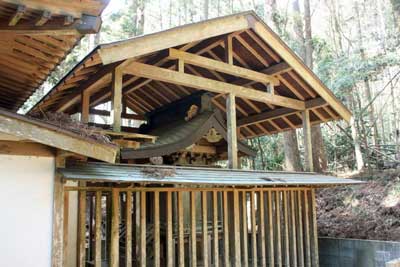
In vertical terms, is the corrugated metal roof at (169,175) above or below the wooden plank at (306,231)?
above

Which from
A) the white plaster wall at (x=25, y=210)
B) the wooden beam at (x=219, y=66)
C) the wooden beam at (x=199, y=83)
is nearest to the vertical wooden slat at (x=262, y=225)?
the wooden beam at (x=199, y=83)

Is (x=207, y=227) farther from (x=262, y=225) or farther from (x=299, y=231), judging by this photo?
(x=299, y=231)

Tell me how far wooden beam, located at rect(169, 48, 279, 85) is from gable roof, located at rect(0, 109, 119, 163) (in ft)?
9.62

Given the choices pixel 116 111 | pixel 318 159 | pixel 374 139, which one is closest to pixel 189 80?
pixel 116 111

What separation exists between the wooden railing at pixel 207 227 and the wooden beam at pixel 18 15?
2.16 meters

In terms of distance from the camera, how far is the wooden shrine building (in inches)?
190

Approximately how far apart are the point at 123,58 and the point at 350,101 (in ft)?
42.2

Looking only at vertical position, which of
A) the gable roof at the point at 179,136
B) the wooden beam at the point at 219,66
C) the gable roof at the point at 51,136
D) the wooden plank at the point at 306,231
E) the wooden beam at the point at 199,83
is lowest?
the wooden plank at the point at 306,231

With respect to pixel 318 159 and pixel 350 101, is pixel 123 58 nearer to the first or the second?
pixel 318 159

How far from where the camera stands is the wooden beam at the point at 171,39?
16.7ft

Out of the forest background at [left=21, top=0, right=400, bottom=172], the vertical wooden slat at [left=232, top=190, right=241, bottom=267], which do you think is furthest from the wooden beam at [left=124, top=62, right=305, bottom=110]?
the forest background at [left=21, top=0, right=400, bottom=172]

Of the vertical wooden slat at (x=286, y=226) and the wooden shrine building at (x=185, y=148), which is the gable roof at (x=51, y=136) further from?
the vertical wooden slat at (x=286, y=226)

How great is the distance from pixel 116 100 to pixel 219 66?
2.24 m

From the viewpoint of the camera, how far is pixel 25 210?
3.91m
